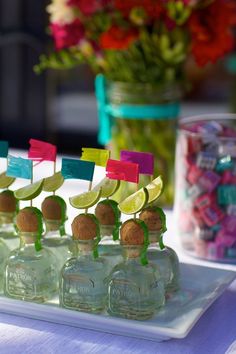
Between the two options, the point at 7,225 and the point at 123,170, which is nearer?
the point at 123,170

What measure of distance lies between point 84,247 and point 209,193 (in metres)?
0.29

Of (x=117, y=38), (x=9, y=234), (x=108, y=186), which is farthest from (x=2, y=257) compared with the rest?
(x=117, y=38)

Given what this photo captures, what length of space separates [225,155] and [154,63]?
12.3 inches

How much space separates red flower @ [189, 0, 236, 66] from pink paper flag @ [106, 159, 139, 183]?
0.49m

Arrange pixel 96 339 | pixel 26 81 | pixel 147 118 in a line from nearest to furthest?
pixel 96 339, pixel 147 118, pixel 26 81

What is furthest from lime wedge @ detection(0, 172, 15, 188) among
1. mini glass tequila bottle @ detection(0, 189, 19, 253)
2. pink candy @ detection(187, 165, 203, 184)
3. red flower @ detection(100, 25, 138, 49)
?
red flower @ detection(100, 25, 138, 49)

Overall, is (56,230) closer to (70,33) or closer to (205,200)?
(205,200)

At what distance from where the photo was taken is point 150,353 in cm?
86

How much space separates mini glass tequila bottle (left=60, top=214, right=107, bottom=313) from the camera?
35.5 inches

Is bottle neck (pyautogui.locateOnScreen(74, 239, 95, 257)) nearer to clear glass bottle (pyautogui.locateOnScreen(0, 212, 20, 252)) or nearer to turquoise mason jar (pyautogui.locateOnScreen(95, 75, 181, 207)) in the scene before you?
clear glass bottle (pyautogui.locateOnScreen(0, 212, 20, 252))

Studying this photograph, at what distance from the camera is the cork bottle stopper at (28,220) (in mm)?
917

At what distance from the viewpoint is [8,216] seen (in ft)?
3.33

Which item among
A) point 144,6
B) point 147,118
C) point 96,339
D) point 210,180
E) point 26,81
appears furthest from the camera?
point 26,81

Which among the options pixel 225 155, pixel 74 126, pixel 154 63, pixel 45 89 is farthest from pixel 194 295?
pixel 74 126
